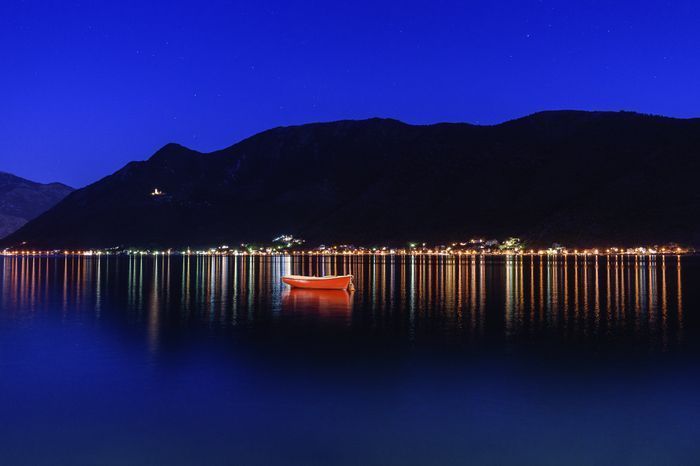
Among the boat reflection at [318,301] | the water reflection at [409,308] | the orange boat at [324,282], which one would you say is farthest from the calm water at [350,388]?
the orange boat at [324,282]

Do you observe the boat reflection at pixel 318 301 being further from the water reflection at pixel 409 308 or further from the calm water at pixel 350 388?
the calm water at pixel 350 388

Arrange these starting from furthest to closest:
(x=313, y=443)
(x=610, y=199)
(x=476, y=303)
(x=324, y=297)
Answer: (x=610, y=199)
(x=324, y=297)
(x=476, y=303)
(x=313, y=443)

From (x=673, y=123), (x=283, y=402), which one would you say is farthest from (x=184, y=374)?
(x=673, y=123)

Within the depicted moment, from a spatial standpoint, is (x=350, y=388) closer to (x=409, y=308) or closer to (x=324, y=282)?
(x=409, y=308)

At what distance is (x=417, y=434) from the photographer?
38.5 ft

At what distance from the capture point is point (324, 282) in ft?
157

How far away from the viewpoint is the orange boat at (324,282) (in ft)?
155

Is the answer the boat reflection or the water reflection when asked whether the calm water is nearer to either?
the water reflection

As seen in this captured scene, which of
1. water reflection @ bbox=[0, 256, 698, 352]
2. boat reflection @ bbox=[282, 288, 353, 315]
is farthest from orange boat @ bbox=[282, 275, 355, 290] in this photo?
water reflection @ bbox=[0, 256, 698, 352]

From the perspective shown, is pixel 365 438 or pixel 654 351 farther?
pixel 654 351

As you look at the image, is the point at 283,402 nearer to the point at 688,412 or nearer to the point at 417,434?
the point at 417,434

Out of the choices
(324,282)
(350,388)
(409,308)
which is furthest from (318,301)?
(350,388)

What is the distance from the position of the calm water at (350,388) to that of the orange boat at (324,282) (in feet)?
53.1

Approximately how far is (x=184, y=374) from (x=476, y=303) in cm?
2295
